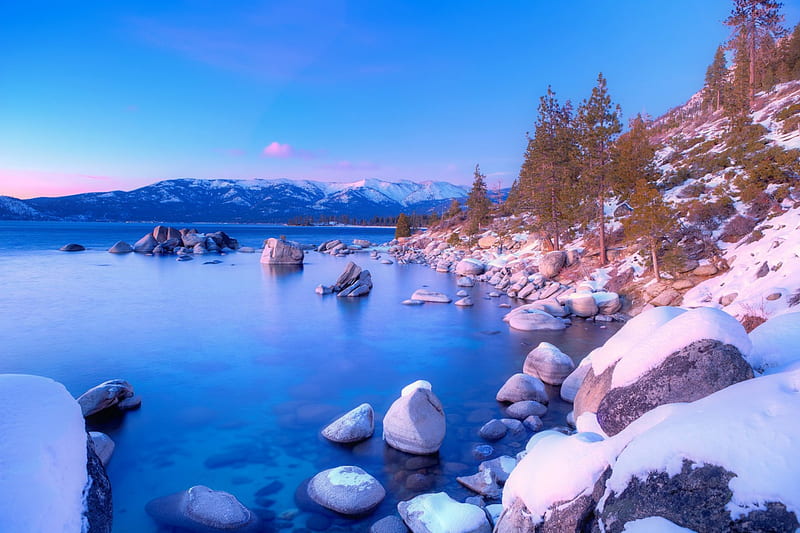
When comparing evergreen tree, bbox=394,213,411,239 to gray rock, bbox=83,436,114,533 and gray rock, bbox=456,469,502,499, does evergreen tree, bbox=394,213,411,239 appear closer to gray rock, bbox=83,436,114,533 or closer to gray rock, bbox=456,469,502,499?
gray rock, bbox=456,469,502,499

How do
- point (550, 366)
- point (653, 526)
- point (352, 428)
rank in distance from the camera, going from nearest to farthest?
point (653, 526) → point (352, 428) → point (550, 366)

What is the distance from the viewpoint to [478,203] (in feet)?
201

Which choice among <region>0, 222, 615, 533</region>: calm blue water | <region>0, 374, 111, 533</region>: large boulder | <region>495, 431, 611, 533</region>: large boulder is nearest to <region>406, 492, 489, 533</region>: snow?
<region>495, 431, 611, 533</region>: large boulder

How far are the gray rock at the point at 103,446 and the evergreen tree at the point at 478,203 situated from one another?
51419 millimetres

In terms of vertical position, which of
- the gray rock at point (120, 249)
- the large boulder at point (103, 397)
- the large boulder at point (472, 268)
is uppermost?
the gray rock at point (120, 249)

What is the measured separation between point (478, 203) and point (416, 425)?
53973 mm

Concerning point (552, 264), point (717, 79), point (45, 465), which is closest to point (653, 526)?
point (45, 465)

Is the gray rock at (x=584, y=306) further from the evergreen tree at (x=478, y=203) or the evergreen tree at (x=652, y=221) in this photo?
the evergreen tree at (x=478, y=203)

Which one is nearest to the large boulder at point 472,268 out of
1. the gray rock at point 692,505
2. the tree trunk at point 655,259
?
the tree trunk at point 655,259

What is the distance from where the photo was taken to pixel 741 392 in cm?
443

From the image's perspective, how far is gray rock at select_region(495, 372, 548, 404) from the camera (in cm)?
1256

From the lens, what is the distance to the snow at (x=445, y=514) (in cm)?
673

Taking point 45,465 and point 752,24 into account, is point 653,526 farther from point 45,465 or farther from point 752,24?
point 752,24

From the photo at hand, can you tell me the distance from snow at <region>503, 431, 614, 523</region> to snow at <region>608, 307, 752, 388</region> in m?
1.59
